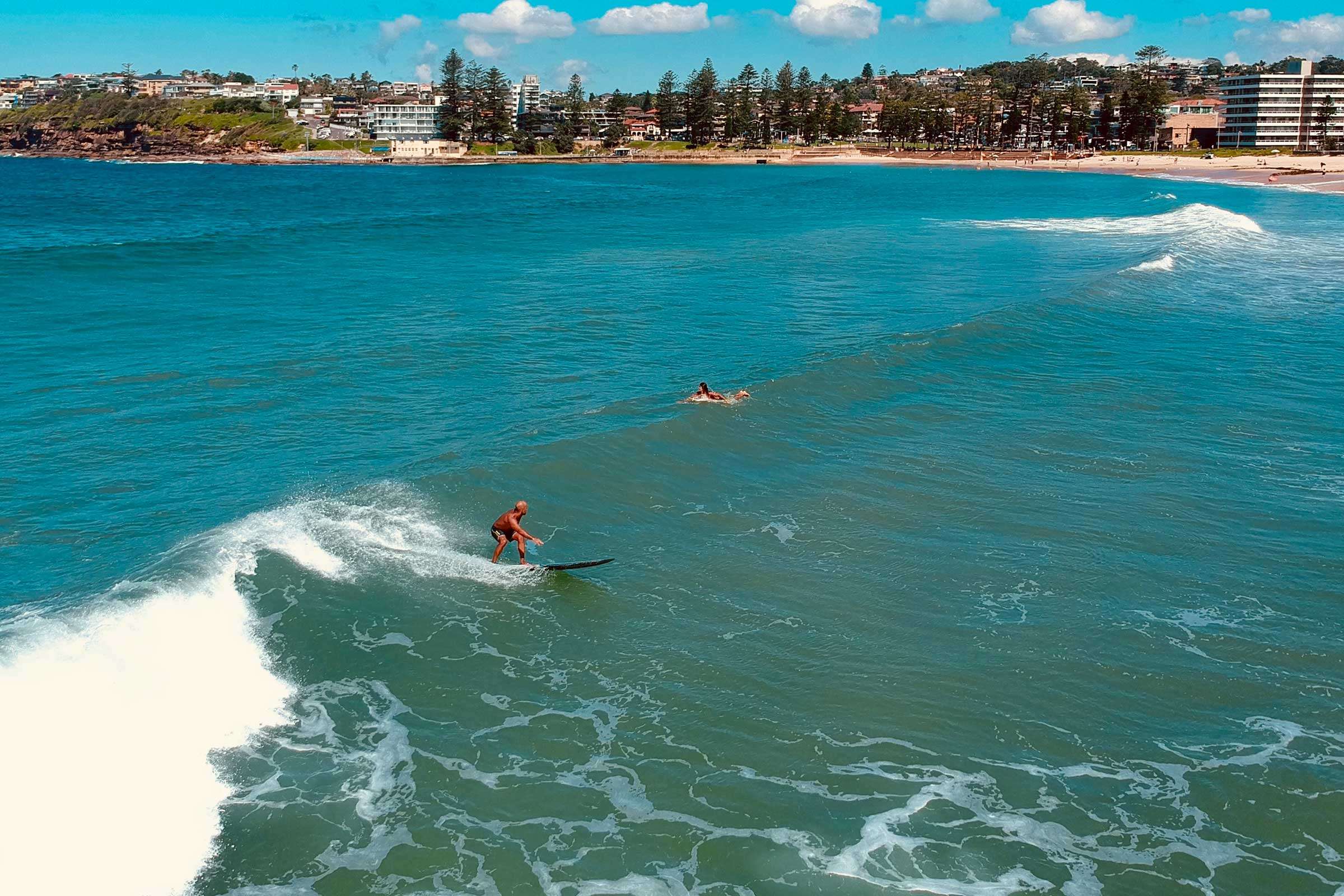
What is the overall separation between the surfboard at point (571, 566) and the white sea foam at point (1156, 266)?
4298 centimetres

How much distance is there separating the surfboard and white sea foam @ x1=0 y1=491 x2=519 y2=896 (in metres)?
0.55

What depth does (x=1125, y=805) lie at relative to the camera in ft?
41.9

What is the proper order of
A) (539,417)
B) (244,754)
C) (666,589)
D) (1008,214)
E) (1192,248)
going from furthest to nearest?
(1008,214) → (1192,248) → (539,417) → (666,589) → (244,754)

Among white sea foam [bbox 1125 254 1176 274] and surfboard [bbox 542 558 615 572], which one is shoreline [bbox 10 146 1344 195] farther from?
surfboard [bbox 542 558 615 572]

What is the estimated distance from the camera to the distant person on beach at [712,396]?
28312mm

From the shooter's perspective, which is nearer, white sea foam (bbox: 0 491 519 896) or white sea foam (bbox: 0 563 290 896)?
white sea foam (bbox: 0 563 290 896)

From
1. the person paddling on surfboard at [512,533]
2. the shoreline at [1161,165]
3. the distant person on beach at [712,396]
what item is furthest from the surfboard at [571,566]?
the shoreline at [1161,165]

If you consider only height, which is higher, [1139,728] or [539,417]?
[539,417]

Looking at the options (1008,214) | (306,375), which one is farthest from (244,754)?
(1008,214)

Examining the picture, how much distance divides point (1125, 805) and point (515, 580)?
10.2 m

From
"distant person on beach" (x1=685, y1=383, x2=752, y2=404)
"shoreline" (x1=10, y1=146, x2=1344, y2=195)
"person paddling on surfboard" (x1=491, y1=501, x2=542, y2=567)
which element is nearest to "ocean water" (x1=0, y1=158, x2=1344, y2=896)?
"person paddling on surfboard" (x1=491, y1=501, x2=542, y2=567)

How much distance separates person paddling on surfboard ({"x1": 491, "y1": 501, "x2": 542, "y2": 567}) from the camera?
18.5m

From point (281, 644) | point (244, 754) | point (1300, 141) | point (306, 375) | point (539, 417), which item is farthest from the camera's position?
point (1300, 141)

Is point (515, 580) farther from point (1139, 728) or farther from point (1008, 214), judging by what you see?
point (1008, 214)
